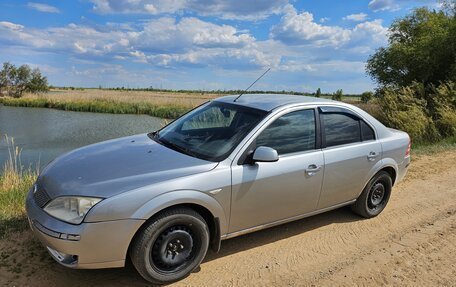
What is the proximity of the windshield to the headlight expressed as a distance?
1.23 m

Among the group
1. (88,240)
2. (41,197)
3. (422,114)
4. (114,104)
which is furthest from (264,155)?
(114,104)

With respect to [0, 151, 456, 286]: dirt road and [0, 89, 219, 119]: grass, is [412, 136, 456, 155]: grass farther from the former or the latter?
[0, 89, 219, 119]: grass

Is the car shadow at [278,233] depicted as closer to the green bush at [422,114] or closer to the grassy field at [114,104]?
the green bush at [422,114]

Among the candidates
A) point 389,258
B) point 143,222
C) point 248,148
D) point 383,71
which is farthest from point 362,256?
point 383,71

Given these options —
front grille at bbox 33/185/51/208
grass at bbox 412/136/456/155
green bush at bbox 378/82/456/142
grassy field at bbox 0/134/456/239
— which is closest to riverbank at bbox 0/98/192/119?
green bush at bbox 378/82/456/142

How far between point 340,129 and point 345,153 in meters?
0.33

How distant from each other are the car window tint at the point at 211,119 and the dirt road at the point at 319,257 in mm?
1434

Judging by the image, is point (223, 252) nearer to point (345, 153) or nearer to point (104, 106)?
point (345, 153)

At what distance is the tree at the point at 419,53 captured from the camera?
22.2 m

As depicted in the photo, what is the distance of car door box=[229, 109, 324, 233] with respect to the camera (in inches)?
160

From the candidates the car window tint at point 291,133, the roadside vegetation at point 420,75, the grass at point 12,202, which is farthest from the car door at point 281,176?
the roadside vegetation at point 420,75

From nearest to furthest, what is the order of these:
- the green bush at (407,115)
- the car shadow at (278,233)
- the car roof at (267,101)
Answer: the car shadow at (278,233) → the car roof at (267,101) → the green bush at (407,115)

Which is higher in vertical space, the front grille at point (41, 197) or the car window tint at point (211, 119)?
the car window tint at point (211, 119)

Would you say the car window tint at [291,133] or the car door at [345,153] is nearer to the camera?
the car window tint at [291,133]
